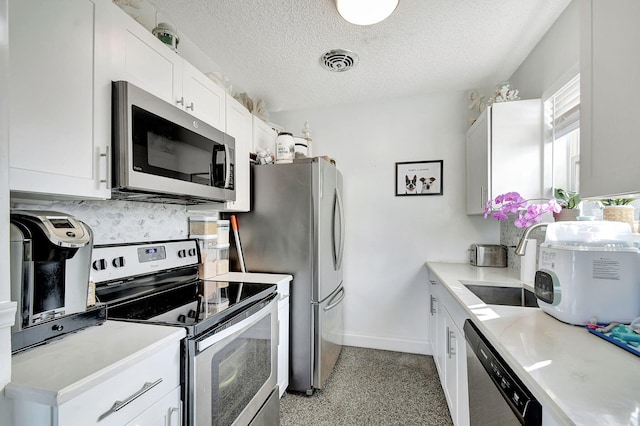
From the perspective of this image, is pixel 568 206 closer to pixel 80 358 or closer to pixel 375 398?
pixel 375 398

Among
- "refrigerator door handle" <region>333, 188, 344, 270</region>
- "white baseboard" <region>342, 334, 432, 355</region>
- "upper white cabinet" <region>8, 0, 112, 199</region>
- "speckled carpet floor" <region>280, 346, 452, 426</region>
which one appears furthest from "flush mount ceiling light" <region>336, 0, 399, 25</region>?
"white baseboard" <region>342, 334, 432, 355</region>

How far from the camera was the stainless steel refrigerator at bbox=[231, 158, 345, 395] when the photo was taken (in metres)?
2.06

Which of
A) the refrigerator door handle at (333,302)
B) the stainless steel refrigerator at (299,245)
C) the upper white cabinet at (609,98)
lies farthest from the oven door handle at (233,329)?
the upper white cabinet at (609,98)

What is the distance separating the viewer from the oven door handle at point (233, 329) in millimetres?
1103

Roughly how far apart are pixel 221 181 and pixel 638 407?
5.83 feet

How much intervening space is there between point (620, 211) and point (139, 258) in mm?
2304

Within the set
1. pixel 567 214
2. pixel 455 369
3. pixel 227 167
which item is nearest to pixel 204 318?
pixel 227 167

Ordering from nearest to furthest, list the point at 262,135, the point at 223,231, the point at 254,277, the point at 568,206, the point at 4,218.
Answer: the point at 4,218
the point at 568,206
the point at 254,277
the point at 223,231
the point at 262,135

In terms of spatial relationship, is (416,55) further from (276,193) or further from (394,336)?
(394,336)

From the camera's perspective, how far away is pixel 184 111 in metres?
1.46

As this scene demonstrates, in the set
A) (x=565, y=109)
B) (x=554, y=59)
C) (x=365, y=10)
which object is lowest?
(x=565, y=109)

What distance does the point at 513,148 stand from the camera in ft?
6.47

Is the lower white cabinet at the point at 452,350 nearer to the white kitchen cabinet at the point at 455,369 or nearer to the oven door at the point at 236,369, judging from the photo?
the white kitchen cabinet at the point at 455,369

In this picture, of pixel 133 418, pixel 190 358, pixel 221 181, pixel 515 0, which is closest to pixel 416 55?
pixel 515 0
